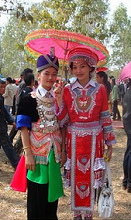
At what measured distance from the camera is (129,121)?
4219 mm

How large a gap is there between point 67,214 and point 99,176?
1037 millimetres

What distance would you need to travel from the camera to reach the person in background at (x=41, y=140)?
8.42 ft

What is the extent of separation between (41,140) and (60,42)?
1.01m

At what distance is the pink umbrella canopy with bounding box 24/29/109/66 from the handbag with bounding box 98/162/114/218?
117 centimetres

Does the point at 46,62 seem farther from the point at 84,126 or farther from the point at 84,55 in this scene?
the point at 84,126

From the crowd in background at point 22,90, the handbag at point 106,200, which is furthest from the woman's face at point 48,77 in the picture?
the handbag at point 106,200

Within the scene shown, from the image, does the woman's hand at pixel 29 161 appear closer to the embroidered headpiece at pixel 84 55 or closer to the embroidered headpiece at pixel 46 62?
the embroidered headpiece at pixel 46 62

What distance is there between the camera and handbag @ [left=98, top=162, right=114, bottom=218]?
2.87 m

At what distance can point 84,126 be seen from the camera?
9.14 ft

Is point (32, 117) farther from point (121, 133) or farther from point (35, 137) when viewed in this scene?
point (121, 133)

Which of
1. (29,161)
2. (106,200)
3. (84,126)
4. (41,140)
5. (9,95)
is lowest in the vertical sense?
(106,200)

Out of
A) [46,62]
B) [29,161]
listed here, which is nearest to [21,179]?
[29,161]

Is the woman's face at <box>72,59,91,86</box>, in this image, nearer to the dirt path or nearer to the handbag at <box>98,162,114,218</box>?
the handbag at <box>98,162,114,218</box>

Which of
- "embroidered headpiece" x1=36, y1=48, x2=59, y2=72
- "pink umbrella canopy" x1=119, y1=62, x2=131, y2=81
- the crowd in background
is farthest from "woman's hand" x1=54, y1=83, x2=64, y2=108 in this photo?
"pink umbrella canopy" x1=119, y1=62, x2=131, y2=81
